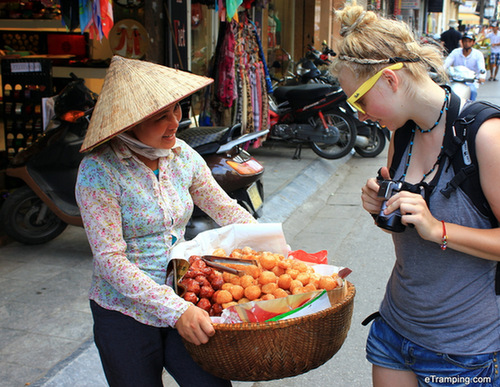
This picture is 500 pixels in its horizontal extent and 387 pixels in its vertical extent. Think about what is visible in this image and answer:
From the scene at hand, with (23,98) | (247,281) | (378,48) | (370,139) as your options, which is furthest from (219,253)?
(370,139)

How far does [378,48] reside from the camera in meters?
1.72

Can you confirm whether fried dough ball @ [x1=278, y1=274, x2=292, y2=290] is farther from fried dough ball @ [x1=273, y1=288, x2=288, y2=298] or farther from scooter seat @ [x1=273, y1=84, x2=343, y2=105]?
scooter seat @ [x1=273, y1=84, x2=343, y2=105]

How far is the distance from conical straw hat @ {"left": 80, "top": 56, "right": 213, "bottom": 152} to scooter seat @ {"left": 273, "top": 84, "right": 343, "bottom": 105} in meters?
6.28

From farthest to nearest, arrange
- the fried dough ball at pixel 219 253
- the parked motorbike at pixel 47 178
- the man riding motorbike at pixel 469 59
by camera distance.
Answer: the man riding motorbike at pixel 469 59 < the parked motorbike at pixel 47 178 < the fried dough ball at pixel 219 253

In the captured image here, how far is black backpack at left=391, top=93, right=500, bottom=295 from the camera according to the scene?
A: 1649mm

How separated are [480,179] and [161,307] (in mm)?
1082

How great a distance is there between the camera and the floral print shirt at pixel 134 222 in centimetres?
192

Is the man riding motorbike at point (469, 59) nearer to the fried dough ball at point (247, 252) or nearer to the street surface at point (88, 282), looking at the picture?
the street surface at point (88, 282)

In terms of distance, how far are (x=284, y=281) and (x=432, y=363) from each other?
0.56 metres

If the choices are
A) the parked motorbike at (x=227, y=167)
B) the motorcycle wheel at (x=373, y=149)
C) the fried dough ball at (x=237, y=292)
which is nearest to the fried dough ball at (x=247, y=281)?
the fried dough ball at (x=237, y=292)

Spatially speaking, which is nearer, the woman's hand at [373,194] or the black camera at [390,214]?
the black camera at [390,214]

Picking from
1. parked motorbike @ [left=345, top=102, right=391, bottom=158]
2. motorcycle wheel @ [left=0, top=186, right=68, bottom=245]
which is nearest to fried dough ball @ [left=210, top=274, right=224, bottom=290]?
motorcycle wheel @ [left=0, top=186, right=68, bottom=245]

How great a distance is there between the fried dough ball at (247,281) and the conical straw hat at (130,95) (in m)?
0.68

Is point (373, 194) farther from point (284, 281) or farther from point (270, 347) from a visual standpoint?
point (270, 347)
